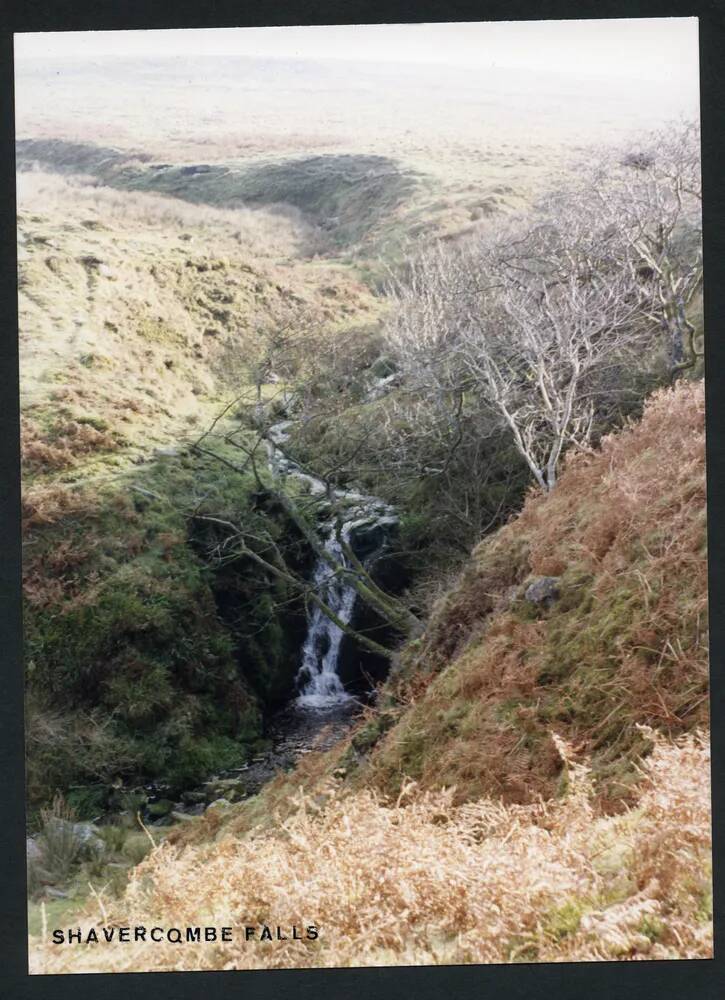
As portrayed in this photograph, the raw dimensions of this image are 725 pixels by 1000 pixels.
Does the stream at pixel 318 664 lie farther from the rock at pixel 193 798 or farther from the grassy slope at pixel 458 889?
the grassy slope at pixel 458 889

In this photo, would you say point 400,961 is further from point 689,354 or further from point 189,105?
point 189,105

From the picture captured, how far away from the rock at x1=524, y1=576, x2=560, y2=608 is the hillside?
0.14 feet

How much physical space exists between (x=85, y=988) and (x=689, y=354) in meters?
5.56

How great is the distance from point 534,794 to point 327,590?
300cm

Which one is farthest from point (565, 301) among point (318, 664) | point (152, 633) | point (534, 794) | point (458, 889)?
point (152, 633)

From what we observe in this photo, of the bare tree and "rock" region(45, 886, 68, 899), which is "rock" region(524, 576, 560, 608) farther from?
"rock" region(45, 886, 68, 899)

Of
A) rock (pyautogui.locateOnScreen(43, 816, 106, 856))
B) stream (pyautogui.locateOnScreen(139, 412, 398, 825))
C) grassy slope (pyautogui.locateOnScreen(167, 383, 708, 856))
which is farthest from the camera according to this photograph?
stream (pyautogui.locateOnScreen(139, 412, 398, 825))

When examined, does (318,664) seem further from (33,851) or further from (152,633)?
(33,851)

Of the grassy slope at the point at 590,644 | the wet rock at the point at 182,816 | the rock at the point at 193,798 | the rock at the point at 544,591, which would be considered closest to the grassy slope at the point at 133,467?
the rock at the point at 193,798

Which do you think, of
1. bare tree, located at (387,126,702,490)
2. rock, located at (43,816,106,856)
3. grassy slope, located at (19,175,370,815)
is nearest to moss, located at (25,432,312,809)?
grassy slope, located at (19,175,370,815)

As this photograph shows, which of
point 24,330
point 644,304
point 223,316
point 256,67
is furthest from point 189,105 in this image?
point 644,304

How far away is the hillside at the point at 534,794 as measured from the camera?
156 inches

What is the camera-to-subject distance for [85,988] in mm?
4246

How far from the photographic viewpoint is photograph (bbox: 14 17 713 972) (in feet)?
14.0
